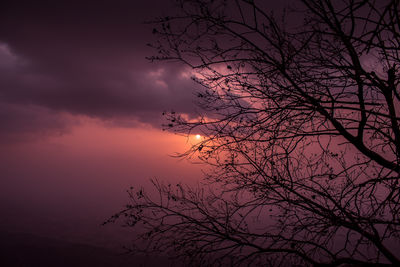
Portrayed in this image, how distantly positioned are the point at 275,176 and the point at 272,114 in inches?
50.6

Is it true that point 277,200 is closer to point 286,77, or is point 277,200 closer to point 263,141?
point 263,141

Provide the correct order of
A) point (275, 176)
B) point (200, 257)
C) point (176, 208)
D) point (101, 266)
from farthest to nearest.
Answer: point (101, 266) < point (176, 208) < point (275, 176) < point (200, 257)

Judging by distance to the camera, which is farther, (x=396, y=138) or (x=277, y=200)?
(x=277, y=200)

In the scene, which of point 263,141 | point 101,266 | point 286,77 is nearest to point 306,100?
point 286,77

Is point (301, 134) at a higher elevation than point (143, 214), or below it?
higher

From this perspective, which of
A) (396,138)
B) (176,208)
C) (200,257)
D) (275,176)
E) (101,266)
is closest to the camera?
(396,138)

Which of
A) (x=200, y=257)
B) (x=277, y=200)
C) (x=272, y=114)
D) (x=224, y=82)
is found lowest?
(x=200, y=257)

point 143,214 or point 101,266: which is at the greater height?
point 143,214

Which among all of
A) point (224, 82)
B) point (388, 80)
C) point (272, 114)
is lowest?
point (272, 114)

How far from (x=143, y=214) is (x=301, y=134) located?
335 cm

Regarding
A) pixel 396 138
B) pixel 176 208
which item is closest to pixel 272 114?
pixel 396 138

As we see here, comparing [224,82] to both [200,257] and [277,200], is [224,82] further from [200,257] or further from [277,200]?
[200,257]

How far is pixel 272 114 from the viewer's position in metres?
4.45

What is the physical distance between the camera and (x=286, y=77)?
171 inches
